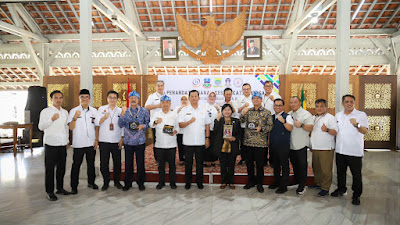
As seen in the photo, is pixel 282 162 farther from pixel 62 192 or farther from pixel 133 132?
pixel 62 192

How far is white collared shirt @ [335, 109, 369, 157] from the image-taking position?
331 cm

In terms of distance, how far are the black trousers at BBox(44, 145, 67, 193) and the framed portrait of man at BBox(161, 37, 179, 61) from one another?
6124 mm

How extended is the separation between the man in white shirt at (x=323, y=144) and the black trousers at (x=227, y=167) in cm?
124

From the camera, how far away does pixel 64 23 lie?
893 centimetres

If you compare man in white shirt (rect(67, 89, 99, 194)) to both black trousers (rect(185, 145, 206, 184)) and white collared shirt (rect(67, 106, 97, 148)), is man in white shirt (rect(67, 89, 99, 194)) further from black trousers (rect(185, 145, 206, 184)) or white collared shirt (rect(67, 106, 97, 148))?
black trousers (rect(185, 145, 206, 184))

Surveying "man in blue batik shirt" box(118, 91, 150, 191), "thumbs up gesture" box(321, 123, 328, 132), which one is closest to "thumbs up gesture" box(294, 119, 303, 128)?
"thumbs up gesture" box(321, 123, 328, 132)

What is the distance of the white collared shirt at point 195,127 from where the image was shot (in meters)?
3.74

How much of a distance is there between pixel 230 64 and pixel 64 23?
6.23m

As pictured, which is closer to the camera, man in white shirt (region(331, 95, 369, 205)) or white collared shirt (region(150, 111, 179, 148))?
man in white shirt (region(331, 95, 369, 205))

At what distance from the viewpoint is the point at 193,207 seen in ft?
10.3

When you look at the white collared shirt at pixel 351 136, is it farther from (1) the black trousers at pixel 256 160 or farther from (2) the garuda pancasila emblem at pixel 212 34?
(2) the garuda pancasila emblem at pixel 212 34

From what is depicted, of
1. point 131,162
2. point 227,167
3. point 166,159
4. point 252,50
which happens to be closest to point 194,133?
point 166,159

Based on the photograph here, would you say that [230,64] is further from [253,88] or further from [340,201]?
[340,201]

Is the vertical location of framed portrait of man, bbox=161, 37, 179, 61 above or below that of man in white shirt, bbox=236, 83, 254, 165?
above
